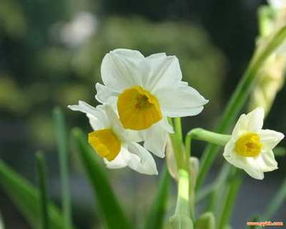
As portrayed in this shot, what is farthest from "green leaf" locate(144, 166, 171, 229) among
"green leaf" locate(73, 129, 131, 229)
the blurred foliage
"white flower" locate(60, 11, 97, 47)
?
"white flower" locate(60, 11, 97, 47)

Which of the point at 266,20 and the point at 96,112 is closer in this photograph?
the point at 96,112

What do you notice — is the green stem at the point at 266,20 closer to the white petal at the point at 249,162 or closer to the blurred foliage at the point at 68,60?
the white petal at the point at 249,162

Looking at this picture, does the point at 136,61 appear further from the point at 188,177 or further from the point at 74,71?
the point at 74,71

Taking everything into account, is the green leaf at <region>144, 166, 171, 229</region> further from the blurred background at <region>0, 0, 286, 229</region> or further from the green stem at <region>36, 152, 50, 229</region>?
the blurred background at <region>0, 0, 286, 229</region>

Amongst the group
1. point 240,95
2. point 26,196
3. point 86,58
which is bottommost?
point 86,58

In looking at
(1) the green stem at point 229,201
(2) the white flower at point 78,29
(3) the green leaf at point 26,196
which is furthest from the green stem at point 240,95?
(2) the white flower at point 78,29

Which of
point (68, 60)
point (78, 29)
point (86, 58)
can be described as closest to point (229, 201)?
point (86, 58)

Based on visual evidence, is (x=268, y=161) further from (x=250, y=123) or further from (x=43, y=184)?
(x=43, y=184)
